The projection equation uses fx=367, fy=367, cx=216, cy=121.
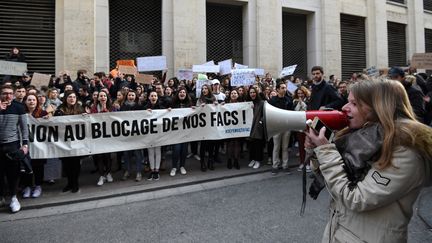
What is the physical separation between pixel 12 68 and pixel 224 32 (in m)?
8.66

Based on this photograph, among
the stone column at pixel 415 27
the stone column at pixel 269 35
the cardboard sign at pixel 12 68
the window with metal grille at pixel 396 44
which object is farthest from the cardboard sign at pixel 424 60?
the stone column at pixel 415 27

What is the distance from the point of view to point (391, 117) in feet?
5.48

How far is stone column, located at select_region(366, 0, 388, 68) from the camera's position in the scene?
19.6 m

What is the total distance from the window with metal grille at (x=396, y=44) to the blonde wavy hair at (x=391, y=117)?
21.4 metres

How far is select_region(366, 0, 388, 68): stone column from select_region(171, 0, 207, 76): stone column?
10.1 metres

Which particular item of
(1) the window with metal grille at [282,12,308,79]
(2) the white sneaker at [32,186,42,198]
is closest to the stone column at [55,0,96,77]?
(2) the white sneaker at [32,186,42,198]

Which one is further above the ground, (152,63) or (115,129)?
(152,63)

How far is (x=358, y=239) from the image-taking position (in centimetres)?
175

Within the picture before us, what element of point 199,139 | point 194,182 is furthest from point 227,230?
point 199,139

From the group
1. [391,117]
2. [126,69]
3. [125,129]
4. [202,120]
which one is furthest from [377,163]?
[126,69]

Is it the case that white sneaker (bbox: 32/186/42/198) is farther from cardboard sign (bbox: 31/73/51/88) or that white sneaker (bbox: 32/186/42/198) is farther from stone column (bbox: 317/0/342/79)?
stone column (bbox: 317/0/342/79)

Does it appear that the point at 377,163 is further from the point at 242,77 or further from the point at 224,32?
the point at 224,32

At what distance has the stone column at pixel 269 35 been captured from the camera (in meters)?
15.7

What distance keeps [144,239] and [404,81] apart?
13.7 feet
